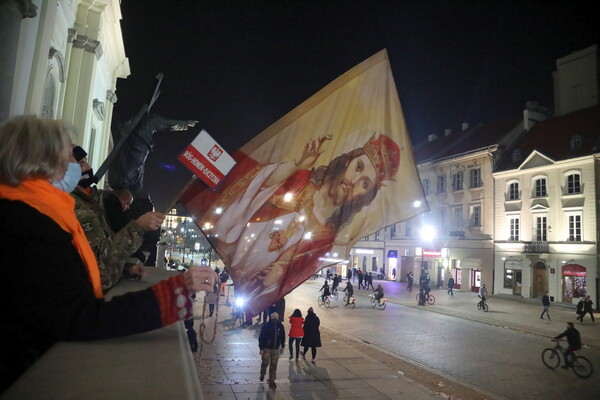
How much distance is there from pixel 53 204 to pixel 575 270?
3522cm

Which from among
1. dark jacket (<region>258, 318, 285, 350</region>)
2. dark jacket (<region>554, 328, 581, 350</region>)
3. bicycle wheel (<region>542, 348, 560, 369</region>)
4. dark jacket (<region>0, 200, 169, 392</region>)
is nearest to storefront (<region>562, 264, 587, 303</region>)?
bicycle wheel (<region>542, 348, 560, 369</region>)

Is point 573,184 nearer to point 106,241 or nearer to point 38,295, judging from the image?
point 106,241

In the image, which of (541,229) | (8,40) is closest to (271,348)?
(8,40)

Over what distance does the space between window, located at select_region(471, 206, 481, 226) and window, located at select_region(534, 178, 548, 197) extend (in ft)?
18.0

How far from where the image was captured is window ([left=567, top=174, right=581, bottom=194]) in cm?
2945

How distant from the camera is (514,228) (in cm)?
3384

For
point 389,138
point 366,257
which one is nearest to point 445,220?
point 366,257

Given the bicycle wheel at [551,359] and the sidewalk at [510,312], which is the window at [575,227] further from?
the bicycle wheel at [551,359]

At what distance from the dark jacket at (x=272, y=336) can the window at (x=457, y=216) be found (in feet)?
106

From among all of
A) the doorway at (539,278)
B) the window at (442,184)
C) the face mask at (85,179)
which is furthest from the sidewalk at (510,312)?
the face mask at (85,179)

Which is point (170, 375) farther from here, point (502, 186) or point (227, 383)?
point (502, 186)

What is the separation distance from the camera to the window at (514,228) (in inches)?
1325

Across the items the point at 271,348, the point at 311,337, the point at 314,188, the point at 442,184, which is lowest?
the point at 311,337

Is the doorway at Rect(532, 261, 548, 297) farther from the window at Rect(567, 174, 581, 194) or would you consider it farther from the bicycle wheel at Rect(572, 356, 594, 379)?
the bicycle wheel at Rect(572, 356, 594, 379)
